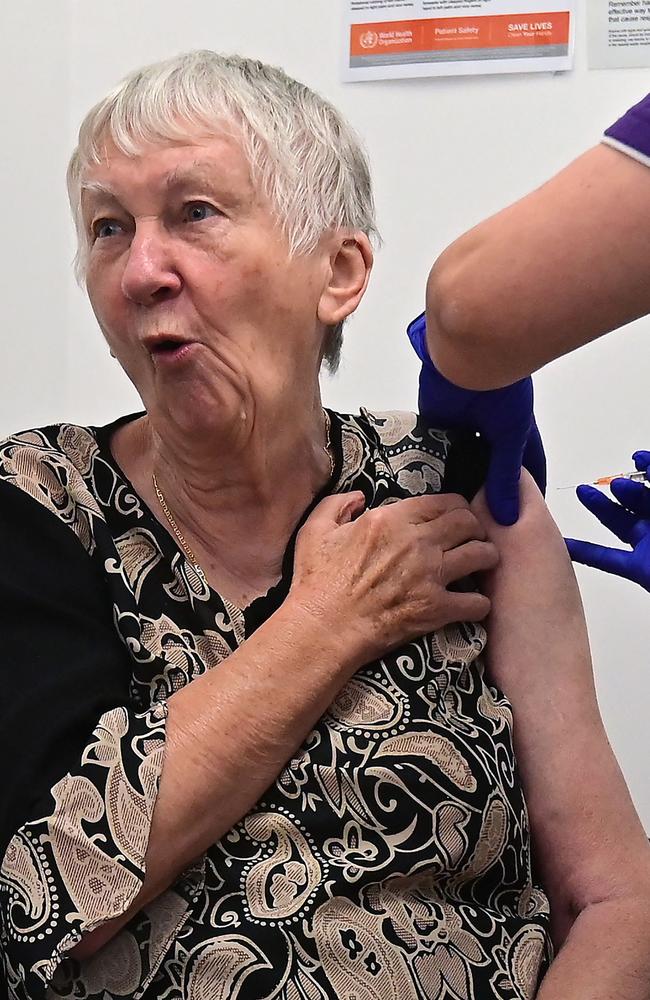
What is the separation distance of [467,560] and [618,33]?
119 cm

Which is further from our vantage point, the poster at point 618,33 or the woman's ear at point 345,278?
the poster at point 618,33

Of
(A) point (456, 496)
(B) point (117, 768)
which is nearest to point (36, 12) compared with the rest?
(A) point (456, 496)

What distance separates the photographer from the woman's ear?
132cm

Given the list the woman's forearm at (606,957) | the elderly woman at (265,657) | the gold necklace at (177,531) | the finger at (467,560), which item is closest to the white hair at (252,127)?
the elderly woman at (265,657)

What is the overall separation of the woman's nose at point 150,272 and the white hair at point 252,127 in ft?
0.32

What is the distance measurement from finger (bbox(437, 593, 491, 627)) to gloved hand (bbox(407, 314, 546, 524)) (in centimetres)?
11

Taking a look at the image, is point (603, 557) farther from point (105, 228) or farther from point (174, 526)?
point (105, 228)

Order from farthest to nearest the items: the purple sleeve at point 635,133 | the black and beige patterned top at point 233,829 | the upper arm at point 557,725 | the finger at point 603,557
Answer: the finger at point 603,557 → the upper arm at point 557,725 → the black and beige patterned top at point 233,829 → the purple sleeve at point 635,133

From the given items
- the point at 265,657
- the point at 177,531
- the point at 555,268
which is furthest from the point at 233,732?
the point at 555,268

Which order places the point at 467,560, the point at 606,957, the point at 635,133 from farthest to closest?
the point at 467,560 → the point at 606,957 → the point at 635,133

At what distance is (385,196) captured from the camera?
2.16 metres

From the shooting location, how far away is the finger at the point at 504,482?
4.30 ft

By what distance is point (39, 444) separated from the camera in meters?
1.21

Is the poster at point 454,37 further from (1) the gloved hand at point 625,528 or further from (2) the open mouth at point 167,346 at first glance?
(2) the open mouth at point 167,346
